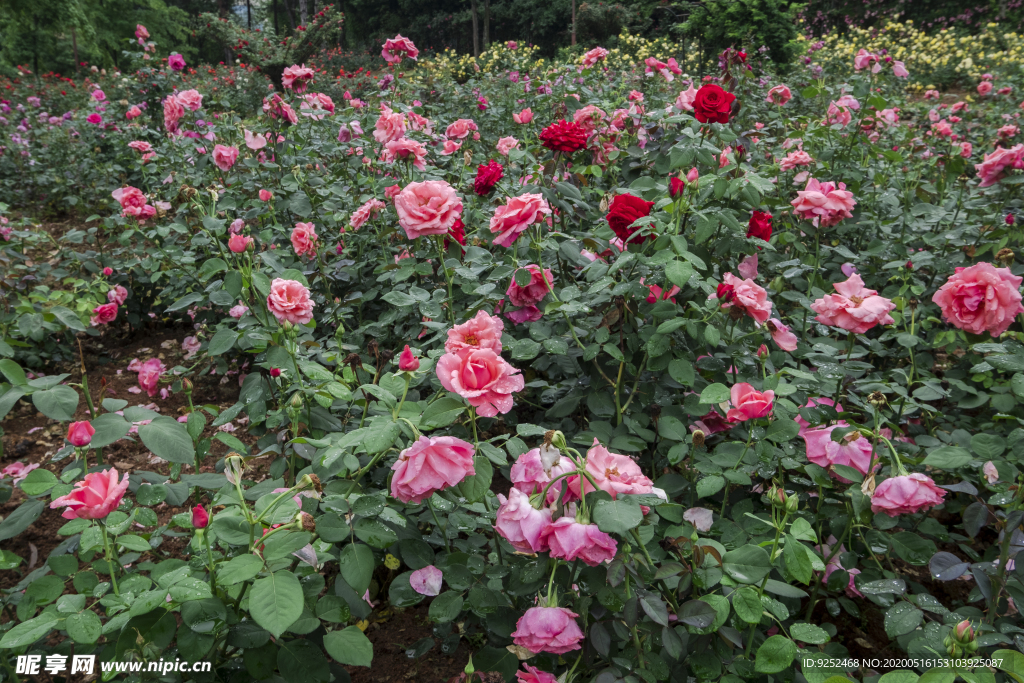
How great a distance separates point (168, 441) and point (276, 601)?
0.40 m

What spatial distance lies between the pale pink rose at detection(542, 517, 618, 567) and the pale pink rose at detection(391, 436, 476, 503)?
159 millimetres

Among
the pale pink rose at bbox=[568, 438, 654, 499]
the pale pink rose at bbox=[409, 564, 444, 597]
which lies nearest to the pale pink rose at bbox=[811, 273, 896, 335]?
the pale pink rose at bbox=[568, 438, 654, 499]

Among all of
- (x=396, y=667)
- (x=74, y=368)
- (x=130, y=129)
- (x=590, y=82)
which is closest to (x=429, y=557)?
(x=396, y=667)

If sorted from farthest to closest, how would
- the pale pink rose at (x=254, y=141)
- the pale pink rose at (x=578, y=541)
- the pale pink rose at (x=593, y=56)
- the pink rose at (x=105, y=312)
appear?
the pale pink rose at (x=593, y=56) → the pale pink rose at (x=254, y=141) → the pink rose at (x=105, y=312) → the pale pink rose at (x=578, y=541)

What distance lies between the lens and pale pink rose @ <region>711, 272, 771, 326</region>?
1204mm

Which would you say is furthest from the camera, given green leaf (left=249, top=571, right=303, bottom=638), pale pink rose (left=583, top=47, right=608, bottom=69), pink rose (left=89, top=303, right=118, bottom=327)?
pale pink rose (left=583, top=47, right=608, bottom=69)

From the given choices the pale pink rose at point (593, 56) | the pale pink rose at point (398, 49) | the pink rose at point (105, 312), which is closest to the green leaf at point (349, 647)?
the pink rose at point (105, 312)

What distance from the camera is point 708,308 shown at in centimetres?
133

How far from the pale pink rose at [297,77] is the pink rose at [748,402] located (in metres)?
2.84

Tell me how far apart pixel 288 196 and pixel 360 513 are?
7.70 ft

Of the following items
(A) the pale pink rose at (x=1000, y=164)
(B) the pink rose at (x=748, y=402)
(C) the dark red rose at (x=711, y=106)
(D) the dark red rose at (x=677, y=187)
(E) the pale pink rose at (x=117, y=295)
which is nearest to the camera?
(B) the pink rose at (x=748, y=402)

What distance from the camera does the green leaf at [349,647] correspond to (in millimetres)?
757

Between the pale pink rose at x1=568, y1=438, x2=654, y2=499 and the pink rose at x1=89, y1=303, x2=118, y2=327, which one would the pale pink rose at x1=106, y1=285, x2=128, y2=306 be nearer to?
the pink rose at x1=89, y1=303, x2=118, y2=327

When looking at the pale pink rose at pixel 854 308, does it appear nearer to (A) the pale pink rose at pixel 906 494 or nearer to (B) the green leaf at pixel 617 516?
(A) the pale pink rose at pixel 906 494
